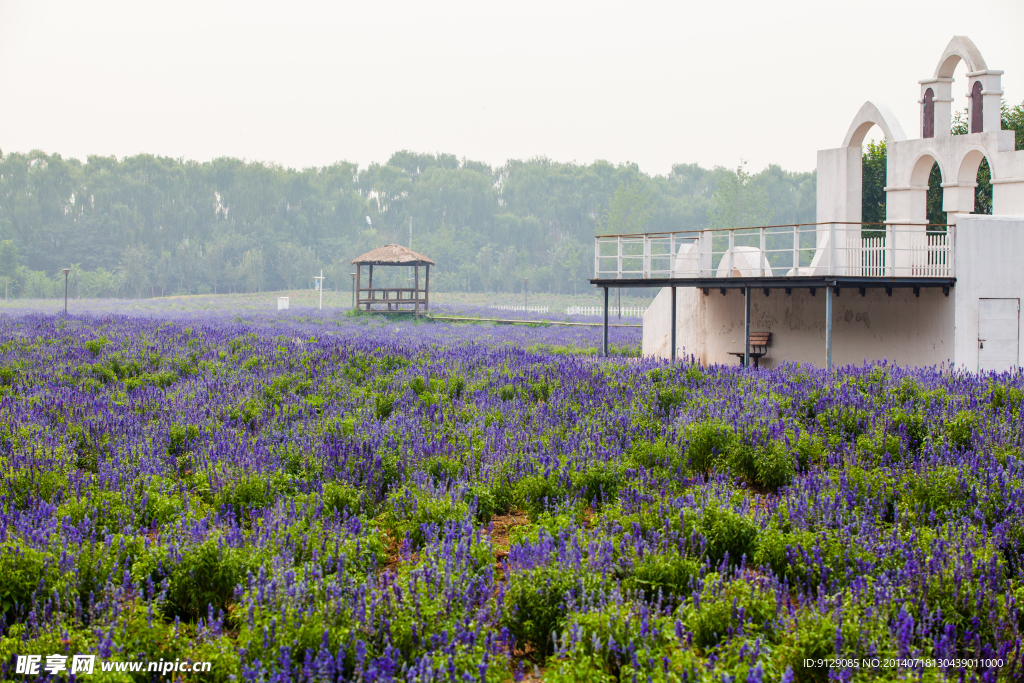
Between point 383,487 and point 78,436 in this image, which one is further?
point 78,436

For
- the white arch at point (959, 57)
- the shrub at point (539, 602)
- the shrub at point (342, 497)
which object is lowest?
the shrub at point (539, 602)

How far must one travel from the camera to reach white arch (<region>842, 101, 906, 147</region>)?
17125 millimetres

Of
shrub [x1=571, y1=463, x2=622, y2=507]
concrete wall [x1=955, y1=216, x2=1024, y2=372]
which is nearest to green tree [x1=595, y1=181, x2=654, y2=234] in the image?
concrete wall [x1=955, y1=216, x2=1024, y2=372]

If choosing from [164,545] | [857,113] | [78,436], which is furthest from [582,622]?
[857,113]

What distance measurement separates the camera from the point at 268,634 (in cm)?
330

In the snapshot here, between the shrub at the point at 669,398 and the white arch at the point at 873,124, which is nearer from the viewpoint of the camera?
the shrub at the point at 669,398

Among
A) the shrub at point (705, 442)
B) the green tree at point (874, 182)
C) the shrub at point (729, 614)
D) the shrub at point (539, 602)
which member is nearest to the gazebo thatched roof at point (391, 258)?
the green tree at point (874, 182)

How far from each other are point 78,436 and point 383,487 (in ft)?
10.3

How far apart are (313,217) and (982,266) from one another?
294ft

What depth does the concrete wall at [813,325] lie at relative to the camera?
13938 millimetres

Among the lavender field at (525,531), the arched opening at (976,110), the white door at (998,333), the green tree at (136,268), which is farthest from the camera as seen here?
the green tree at (136,268)

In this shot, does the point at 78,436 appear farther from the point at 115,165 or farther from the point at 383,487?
the point at 115,165

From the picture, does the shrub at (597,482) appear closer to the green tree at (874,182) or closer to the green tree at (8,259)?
the green tree at (874,182)

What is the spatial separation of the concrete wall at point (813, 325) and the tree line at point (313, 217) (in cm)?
5980
